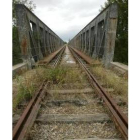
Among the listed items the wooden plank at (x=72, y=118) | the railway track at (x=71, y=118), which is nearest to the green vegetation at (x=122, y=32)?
the railway track at (x=71, y=118)

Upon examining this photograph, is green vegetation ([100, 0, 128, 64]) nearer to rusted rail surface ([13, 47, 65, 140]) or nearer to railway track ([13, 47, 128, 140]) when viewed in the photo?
railway track ([13, 47, 128, 140])

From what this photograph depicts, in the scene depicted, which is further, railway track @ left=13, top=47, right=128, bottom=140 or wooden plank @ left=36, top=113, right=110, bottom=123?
wooden plank @ left=36, top=113, right=110, bottom=123

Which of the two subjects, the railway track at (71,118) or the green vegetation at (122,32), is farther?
the green vegetation at (122,32)

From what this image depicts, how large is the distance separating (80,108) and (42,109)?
73 centimetres

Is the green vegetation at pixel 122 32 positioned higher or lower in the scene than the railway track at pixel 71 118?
higher

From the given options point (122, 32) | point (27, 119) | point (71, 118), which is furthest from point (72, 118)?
point (122, 32)

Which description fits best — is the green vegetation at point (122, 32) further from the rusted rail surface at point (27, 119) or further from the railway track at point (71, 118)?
the rusted rail surface at point (27, 119)

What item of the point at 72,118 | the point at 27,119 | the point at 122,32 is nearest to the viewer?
the point at 27,119

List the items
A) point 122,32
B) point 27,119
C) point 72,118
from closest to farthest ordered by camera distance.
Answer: point 27,119
point 72,118
point 122,32

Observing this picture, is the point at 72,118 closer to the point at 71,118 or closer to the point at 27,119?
the point at 71,118

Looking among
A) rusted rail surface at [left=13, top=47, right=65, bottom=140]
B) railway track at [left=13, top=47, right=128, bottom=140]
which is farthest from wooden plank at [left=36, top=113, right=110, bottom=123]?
rusted rail surface at [left=13, top=47, right=65, bottom=140]

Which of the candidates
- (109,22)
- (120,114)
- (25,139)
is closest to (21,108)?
(25,139)

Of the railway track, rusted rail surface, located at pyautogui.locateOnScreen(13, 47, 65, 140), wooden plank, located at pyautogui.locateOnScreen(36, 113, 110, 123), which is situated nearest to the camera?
rusted rail surface, located at pyautogui.locateOnScreen(13, 47, 65, 140)
